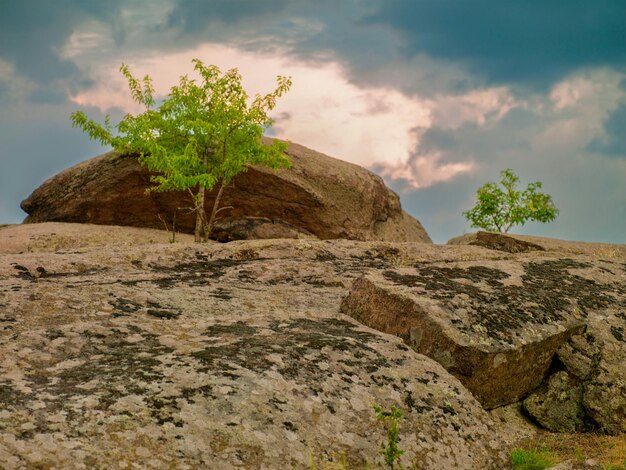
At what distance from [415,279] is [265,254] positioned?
3.75m

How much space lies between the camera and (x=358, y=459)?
17.2 ft

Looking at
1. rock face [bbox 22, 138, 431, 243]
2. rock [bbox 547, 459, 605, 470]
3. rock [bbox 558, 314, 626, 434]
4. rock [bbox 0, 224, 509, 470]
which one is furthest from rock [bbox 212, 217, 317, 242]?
rock [bbox 547, 459, 605, 470]

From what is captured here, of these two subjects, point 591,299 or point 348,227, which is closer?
point 591,299

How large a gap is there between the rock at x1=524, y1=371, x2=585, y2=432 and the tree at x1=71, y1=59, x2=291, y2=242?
21580mm

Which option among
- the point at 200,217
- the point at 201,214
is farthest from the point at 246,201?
the point at 201,214

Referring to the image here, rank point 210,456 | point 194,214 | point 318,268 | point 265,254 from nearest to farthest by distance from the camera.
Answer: point 210,456
point 318,268
point 265,254
point 194,214

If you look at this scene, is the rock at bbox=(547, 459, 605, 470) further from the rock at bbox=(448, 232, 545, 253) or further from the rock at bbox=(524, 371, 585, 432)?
the rock at bbox=(448, 232, 545, 253)

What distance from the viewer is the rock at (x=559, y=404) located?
356 inches

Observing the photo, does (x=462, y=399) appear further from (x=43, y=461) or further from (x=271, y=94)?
(x=271, y=94)

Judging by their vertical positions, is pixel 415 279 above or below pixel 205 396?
above

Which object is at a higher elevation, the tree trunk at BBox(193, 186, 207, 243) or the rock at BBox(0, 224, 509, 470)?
the tree trunk at BBox(193, 186, 207, 243)

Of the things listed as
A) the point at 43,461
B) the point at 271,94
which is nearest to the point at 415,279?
the point at 43,461

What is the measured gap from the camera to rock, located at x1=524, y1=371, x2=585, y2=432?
29.7 ft

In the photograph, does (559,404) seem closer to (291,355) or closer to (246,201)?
(291,355)
